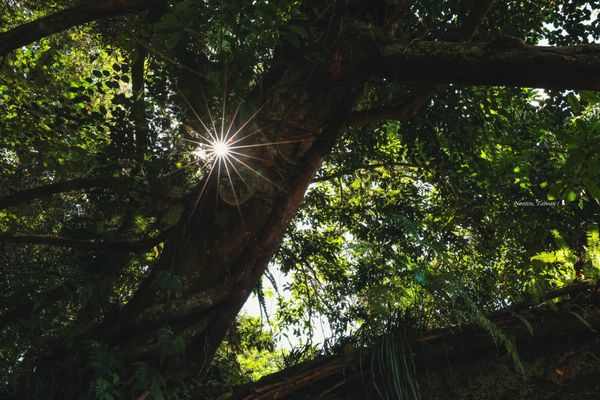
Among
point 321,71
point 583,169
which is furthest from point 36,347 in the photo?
point 583,169

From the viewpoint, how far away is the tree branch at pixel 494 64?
93.8 inches

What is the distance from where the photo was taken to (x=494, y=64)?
2623 mm

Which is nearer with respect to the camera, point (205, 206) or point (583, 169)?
point (583, 169)

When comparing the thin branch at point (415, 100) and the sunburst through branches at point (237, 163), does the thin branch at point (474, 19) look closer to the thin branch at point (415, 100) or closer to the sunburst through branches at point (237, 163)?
the thin branch at point (415, 100)

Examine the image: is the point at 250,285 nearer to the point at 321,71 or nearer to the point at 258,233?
the point at 258,233

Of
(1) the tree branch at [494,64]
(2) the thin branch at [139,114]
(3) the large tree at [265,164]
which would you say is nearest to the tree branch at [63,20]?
(3) the large tree at [265,164]

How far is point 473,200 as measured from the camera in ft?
17.4

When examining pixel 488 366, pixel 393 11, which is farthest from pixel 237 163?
pixel 488 366

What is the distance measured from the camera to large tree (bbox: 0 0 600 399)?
8.57 feet

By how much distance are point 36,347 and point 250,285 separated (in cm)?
151

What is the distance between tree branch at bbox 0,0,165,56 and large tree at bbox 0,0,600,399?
0.04 ft

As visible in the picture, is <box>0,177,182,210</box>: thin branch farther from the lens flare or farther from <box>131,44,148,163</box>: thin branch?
the lens flare

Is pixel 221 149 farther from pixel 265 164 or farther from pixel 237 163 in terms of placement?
pixel 265 164

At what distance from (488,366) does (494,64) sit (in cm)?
168
